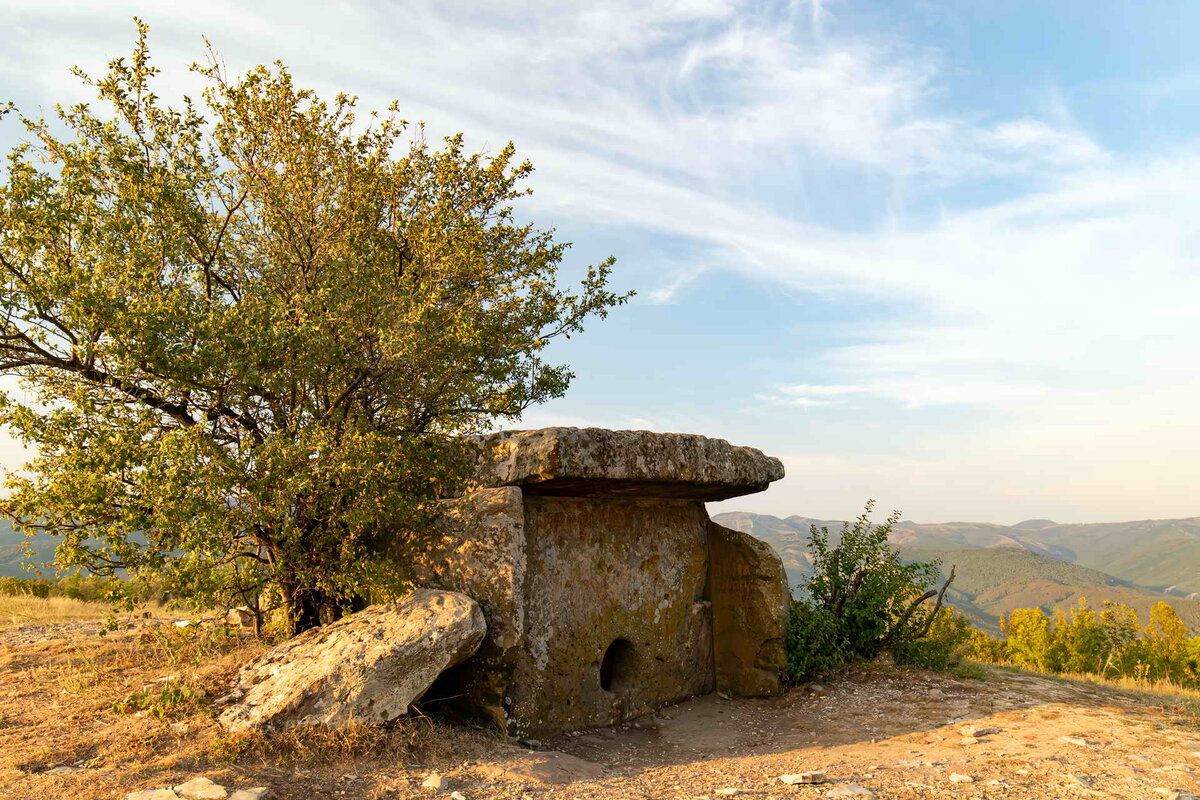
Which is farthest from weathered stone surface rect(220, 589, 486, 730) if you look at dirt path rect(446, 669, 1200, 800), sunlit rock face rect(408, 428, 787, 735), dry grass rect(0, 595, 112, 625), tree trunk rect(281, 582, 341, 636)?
dry grass rect(0, 595, 112, 625)

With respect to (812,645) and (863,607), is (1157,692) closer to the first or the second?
(863,607)

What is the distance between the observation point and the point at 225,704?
22.4 ft

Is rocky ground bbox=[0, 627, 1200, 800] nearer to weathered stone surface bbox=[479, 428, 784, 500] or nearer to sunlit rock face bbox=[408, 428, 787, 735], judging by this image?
sunlit rock face bbox=[408, 428, 787, 735]

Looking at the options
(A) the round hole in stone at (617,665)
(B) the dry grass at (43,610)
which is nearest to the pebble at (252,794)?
(A) the round hole in stone at (617,665)

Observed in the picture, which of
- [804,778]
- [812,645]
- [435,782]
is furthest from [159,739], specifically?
[812,645]

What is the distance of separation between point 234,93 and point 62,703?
22.4ft

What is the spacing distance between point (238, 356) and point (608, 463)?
3.77 m

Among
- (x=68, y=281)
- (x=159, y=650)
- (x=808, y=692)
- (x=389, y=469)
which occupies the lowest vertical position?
(x=808, y=692)

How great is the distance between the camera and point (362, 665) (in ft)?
22.3

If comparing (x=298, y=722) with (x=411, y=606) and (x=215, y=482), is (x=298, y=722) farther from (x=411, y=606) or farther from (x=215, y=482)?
(x=215, y=482)

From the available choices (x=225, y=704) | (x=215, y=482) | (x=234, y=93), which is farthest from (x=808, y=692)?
(x=234, y=93)

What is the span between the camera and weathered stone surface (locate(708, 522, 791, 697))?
33.6 ft

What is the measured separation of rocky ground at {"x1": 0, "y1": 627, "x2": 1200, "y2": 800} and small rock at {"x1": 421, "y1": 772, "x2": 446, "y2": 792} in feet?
0.05

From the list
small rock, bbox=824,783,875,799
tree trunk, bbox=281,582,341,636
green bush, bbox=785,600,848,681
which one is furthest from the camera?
green bush, bbox=785,600,848,681
